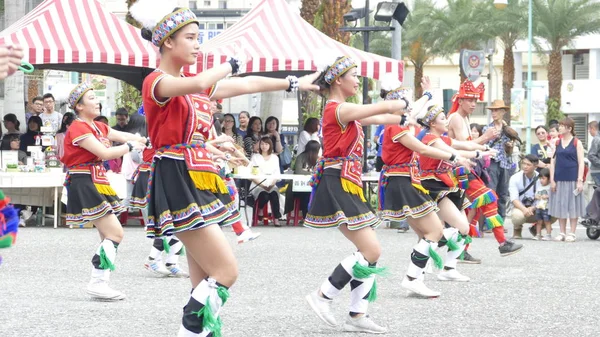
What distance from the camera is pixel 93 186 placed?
29.4ft

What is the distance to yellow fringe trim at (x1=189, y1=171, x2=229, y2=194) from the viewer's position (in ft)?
18.3

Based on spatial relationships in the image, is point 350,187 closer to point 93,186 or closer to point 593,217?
point 93,186

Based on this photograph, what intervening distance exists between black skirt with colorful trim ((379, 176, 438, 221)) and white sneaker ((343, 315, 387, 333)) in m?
1.75

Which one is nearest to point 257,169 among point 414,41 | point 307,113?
point 307,113

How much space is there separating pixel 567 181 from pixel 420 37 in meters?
37.4

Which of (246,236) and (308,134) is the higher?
(308,134)

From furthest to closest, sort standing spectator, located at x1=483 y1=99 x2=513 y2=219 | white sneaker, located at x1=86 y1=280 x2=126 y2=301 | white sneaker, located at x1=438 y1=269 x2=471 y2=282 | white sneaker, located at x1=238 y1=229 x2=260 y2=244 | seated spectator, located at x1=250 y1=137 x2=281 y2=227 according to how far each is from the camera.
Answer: seated spectator, located at x1=250 y1=137 x2=281 y2=227 < standing spectator, located at x1=483 y1=99 x2=513 y2=219 < white sneaker, located at x1=238 y1=229 x2=260 y2=244 < white sneaker, located at x1=438 y1=269 x2=471 y2=282 < white sneaker, located at x1=86 y1=280 x2=126 y2=301

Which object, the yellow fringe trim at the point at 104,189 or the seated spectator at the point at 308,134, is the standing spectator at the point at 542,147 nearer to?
the seated spectator at the point at 308,134

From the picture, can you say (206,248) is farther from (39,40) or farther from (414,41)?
(414,41)

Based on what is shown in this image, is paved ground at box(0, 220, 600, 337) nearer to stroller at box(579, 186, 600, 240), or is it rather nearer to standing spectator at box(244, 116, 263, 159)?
stroller at box(579, 186, 600, 240)

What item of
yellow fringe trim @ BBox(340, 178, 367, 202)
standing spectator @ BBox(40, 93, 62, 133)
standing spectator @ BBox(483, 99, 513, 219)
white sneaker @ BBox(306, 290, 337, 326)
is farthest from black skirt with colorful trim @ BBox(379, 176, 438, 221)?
standing spectator @ BBox(40, 93, 62, 133)

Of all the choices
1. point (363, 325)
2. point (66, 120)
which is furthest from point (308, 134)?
point (363, 325)

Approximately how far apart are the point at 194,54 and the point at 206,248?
0.99m

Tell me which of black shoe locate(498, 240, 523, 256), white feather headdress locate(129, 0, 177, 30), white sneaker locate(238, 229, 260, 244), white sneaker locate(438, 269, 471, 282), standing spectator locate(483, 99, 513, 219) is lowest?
white sneaker locate(438, 269, 471, 282)
